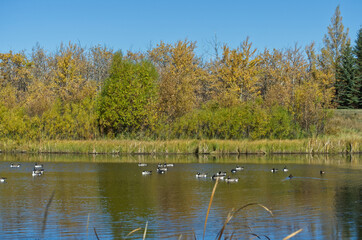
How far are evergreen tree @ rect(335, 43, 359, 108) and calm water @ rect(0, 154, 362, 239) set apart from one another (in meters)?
41.4

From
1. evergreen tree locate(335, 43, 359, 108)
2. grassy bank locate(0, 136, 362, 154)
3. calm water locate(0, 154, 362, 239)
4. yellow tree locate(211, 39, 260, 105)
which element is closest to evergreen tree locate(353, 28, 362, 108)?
evergreen tree locate(335, 43, 359, 108)

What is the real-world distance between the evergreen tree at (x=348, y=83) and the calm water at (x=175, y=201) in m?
41.4

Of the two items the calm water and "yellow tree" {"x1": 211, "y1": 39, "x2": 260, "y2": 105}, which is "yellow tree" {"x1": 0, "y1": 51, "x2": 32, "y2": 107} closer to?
"yellow tree" {"x1": 211, "y1": 39, "x2": 260, "y2": 105}

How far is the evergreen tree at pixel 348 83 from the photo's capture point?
75375 millimetres

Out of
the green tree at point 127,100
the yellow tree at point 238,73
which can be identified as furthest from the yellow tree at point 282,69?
the green tree at point 127,100

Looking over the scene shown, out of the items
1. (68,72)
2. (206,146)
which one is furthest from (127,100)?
(68,72)

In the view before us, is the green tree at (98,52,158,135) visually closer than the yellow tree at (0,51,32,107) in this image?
Yes

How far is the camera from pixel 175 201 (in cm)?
2109

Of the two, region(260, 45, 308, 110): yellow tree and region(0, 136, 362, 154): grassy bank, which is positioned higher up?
region(260, 45, 308, 110): yellow tree

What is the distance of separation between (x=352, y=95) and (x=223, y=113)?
31.4 m

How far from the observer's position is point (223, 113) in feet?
173

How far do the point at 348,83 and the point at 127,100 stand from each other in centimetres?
3712

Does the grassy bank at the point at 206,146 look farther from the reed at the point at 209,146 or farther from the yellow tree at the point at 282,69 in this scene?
the yellow tree at the point at 282,69

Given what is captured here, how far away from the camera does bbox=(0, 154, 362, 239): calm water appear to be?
51.3ft
